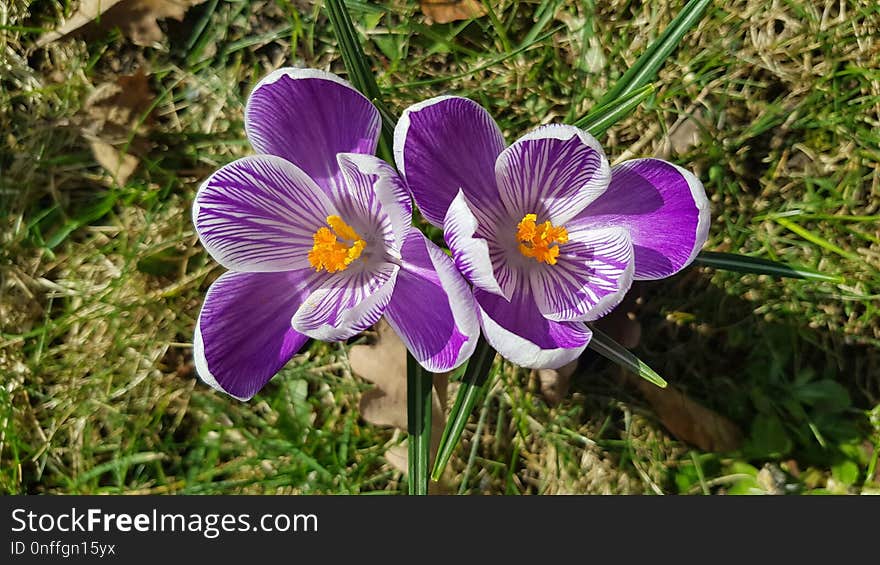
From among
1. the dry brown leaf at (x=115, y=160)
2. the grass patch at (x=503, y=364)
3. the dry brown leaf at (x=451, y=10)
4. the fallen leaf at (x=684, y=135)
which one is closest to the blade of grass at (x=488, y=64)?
the grass patch at (x=503, y=364)

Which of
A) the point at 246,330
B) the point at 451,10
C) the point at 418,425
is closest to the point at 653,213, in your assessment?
the point at 418,425

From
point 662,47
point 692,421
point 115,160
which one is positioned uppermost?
point 662,47

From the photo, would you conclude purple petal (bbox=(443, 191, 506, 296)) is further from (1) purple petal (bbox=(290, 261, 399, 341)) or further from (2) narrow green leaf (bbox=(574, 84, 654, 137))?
(2) narrow green leaf (bbox=(574, 84, 654, 137))

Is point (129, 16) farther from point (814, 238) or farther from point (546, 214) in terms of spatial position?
point (814, 238)

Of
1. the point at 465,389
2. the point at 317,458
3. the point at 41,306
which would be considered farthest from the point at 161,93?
the point at 465,389

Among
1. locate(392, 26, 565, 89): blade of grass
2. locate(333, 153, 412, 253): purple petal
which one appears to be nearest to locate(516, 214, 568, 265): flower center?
locate(333, 153, 412, 253): purple petal

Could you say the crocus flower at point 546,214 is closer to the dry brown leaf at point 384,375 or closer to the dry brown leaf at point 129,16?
the dry brown leaf at point 384,375

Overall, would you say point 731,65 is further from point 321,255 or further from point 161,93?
point 161,93
